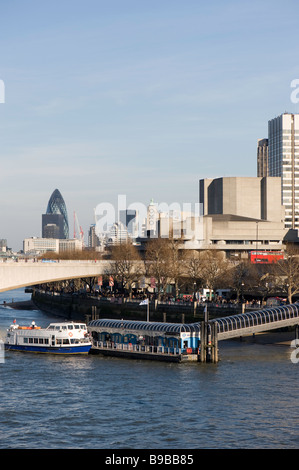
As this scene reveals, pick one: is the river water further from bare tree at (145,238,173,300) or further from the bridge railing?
bare tree at (145,238,173,300)

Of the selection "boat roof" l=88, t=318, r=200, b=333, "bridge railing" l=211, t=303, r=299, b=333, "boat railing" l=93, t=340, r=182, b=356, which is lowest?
"boat railing" l=93, t=340, r=182, b=356

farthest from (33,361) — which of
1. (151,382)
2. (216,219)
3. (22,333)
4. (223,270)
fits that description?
(216,219)

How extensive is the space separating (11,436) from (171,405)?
13.6 m

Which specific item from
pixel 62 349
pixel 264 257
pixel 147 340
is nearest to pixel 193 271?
pixel 264 257

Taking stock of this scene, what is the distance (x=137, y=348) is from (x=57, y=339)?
8971mm

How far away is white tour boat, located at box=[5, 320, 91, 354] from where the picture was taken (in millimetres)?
85438

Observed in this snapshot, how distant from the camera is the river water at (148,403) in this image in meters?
49.5

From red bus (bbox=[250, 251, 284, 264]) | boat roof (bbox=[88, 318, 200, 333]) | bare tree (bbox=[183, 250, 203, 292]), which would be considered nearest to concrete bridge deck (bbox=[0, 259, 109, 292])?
bare tree (bbox=[183, 250, 203, 292])

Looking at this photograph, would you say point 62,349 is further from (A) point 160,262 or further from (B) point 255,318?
(A) point 160,262

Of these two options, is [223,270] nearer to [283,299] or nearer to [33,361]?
[283,299]

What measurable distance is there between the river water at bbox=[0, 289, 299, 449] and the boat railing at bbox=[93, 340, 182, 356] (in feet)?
6.88

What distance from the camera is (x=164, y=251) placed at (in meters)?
147

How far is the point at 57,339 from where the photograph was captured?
85.8 meters

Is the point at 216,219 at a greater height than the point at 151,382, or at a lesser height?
greater
